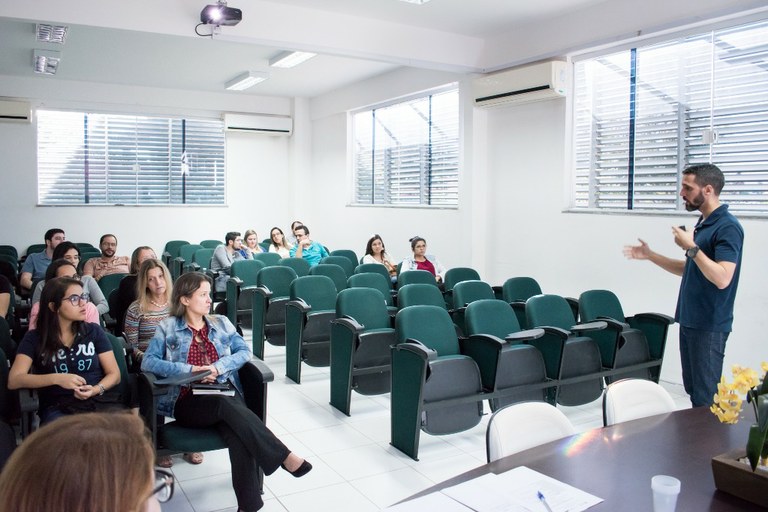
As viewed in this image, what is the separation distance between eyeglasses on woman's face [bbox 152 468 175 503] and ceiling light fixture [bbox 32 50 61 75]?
8.40 m

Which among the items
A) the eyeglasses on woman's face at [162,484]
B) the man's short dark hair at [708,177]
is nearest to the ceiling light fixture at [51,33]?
the man's short dark hair at [708,177]

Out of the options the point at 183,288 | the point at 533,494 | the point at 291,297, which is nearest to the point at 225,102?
the point at 291,297

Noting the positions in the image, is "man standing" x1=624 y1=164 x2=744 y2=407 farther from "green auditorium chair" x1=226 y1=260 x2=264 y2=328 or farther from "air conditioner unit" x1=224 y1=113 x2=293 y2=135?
"air conditioner unit" x1=224 y1=113 x2=293 y2=135

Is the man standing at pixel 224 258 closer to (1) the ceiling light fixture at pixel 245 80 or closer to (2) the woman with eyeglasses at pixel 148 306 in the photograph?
(1) the ceiling light fixture at pixel 245 80

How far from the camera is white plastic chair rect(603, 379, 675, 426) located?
246cm

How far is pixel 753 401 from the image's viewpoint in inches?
71.5

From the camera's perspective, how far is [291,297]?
5.61 meters

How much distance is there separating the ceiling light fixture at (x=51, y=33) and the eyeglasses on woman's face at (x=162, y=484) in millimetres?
6840

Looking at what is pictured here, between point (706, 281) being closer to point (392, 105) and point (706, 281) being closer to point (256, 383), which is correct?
point (256, 383)

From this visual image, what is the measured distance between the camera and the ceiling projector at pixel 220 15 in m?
5.37

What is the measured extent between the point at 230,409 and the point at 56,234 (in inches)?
195

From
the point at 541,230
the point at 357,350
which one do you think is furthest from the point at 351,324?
the point at 541,230

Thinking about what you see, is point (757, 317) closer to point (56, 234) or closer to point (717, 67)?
point (717, 67)

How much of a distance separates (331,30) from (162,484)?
6069mm
